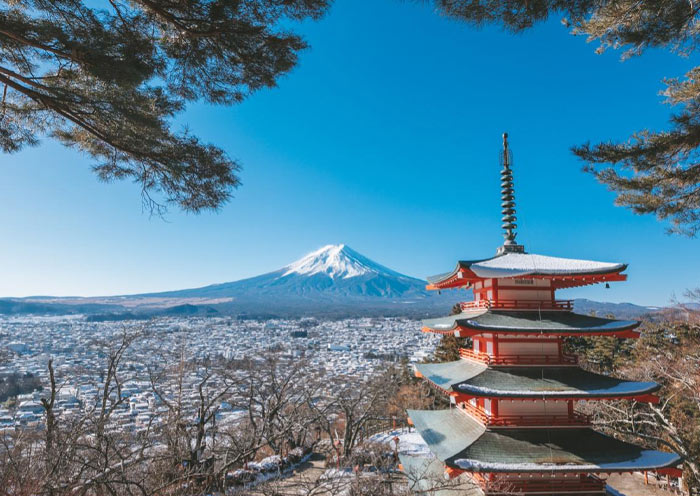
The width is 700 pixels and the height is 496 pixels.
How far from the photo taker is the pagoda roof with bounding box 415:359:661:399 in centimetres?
653

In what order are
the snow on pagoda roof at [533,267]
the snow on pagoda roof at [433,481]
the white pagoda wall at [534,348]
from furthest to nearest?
the white pagoda wall at [534,348] < the snow on pagoda roof at [533,267] < the snow on pagoda roof at [433,481]

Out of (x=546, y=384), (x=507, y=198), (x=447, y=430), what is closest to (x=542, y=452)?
(x=546, y=384)

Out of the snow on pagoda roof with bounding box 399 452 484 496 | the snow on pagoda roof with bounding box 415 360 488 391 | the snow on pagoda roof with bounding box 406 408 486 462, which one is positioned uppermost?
the snow on pagoda roof with bounding box 415 360 488 391

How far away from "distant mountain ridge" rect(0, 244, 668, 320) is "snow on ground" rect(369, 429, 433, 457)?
2776 inches

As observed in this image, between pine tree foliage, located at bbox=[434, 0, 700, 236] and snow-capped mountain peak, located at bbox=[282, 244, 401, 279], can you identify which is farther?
snow-capped mountain peak, located at bbox=[282, 244, 401, 279]

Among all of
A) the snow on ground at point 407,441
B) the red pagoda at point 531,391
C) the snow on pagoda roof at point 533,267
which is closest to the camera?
the red pagoda at point 531,391

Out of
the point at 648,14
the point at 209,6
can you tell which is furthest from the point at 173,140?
the point at 648,14

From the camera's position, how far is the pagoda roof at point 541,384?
6.53 metres

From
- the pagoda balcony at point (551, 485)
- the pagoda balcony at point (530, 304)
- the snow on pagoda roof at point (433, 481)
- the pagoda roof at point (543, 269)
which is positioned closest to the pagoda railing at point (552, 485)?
the pagoda balcony at point (551, 485)

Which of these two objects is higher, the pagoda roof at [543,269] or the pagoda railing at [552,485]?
the pagoda roof at [543,269]

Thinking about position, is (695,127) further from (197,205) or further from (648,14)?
(197,205)

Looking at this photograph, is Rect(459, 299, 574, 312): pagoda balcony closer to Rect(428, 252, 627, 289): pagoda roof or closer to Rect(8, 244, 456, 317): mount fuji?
Rect(428, 252, 627, 289): pagoda roof

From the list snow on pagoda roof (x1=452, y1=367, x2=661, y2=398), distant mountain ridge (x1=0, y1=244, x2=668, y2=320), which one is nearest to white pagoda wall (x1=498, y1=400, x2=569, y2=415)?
snow on pagoda roof (x1=452, y1=367, x2=661, y2=398)

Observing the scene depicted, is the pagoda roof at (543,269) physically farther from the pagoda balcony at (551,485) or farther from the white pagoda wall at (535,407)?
the pagoda balcony at (551,485)
